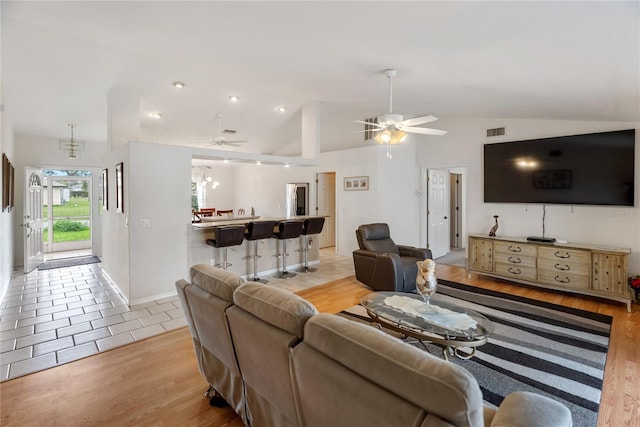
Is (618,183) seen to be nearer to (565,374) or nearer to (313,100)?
(565,374)

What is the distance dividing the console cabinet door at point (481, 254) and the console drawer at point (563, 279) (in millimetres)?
723

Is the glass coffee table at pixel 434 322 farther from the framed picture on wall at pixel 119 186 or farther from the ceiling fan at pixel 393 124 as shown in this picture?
the framed picture on wall at pixel 119 186

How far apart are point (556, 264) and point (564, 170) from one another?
1.42 meters

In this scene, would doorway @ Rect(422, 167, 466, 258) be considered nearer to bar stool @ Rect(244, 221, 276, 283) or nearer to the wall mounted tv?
the wall mounted tv

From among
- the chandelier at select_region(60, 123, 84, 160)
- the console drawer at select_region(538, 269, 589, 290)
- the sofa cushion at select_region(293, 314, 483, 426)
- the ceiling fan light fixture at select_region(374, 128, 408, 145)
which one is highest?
the chandelier at select_region(60, 123, 84, 160)

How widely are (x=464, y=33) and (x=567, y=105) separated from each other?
2.43 metres

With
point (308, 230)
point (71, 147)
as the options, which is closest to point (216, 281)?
point (308, 230)

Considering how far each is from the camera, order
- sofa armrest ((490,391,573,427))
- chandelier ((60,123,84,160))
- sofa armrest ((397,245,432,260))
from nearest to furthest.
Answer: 1. sofa armrest ((490,391,573,427))
2. sofa armrest ((397,245,432,260))
3. chandelier ((60,123,84,160))

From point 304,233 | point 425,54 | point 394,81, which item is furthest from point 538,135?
point 304,233

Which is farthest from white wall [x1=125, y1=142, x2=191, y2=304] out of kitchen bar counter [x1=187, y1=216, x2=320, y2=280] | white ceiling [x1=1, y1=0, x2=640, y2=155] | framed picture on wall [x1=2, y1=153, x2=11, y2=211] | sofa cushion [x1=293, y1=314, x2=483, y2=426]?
sofa cushion [x1=293, y1=314, x2=483, y2=426]

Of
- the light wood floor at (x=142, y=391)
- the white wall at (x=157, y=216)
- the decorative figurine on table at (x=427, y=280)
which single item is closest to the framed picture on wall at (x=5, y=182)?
A: the white wall at (x=157, y=216)

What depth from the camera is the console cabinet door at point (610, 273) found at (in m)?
3.96

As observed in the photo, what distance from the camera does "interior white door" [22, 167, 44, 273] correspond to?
5688 mm

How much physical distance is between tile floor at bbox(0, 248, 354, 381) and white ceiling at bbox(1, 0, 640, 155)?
281 cm
